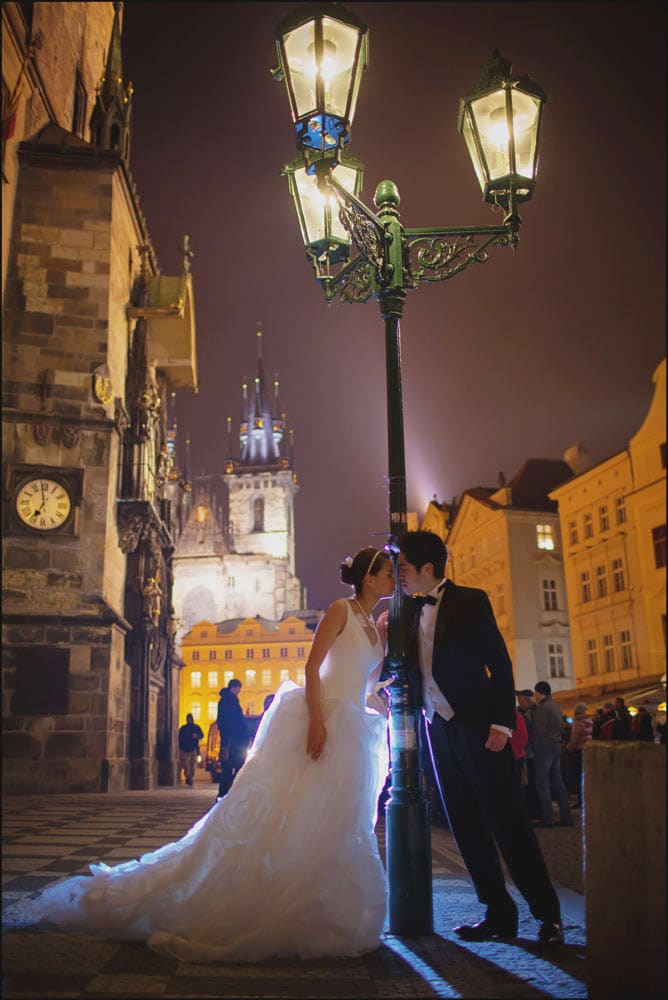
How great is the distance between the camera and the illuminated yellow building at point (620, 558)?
1172 inches

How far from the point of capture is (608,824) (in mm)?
3047

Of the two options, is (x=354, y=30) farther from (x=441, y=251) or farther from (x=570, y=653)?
(x=570, y=653)

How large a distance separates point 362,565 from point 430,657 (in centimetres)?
64

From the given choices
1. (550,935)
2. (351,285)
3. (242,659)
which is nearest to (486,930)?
(550,935)

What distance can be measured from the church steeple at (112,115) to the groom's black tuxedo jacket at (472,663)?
56.9 feet

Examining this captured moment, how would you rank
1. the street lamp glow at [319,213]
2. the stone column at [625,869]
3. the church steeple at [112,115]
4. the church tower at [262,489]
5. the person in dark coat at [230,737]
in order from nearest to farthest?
the stone column at [625,869] → the street lamp glow at [319,213] → the person in dark coat at [230,737] → the church steeple at [112,115] → the church tower at [262,489]

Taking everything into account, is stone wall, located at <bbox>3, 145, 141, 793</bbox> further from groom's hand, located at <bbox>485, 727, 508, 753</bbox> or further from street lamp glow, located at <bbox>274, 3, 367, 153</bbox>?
groom's hand, located at <bbox>485, 727, 508, 753</bbox>

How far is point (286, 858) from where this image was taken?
12.9 ft

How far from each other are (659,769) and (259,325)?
12677cm

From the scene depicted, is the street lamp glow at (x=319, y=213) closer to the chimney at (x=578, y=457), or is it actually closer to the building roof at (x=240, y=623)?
the chimney at (x=578, y=457)

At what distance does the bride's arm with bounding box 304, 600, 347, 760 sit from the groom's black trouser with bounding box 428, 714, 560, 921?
0.76 meters

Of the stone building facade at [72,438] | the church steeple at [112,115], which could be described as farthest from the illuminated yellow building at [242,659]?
the church steeple at [112,115]

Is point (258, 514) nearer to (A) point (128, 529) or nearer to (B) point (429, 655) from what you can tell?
(A) point (128, 529)

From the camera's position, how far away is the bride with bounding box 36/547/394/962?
377 cm
